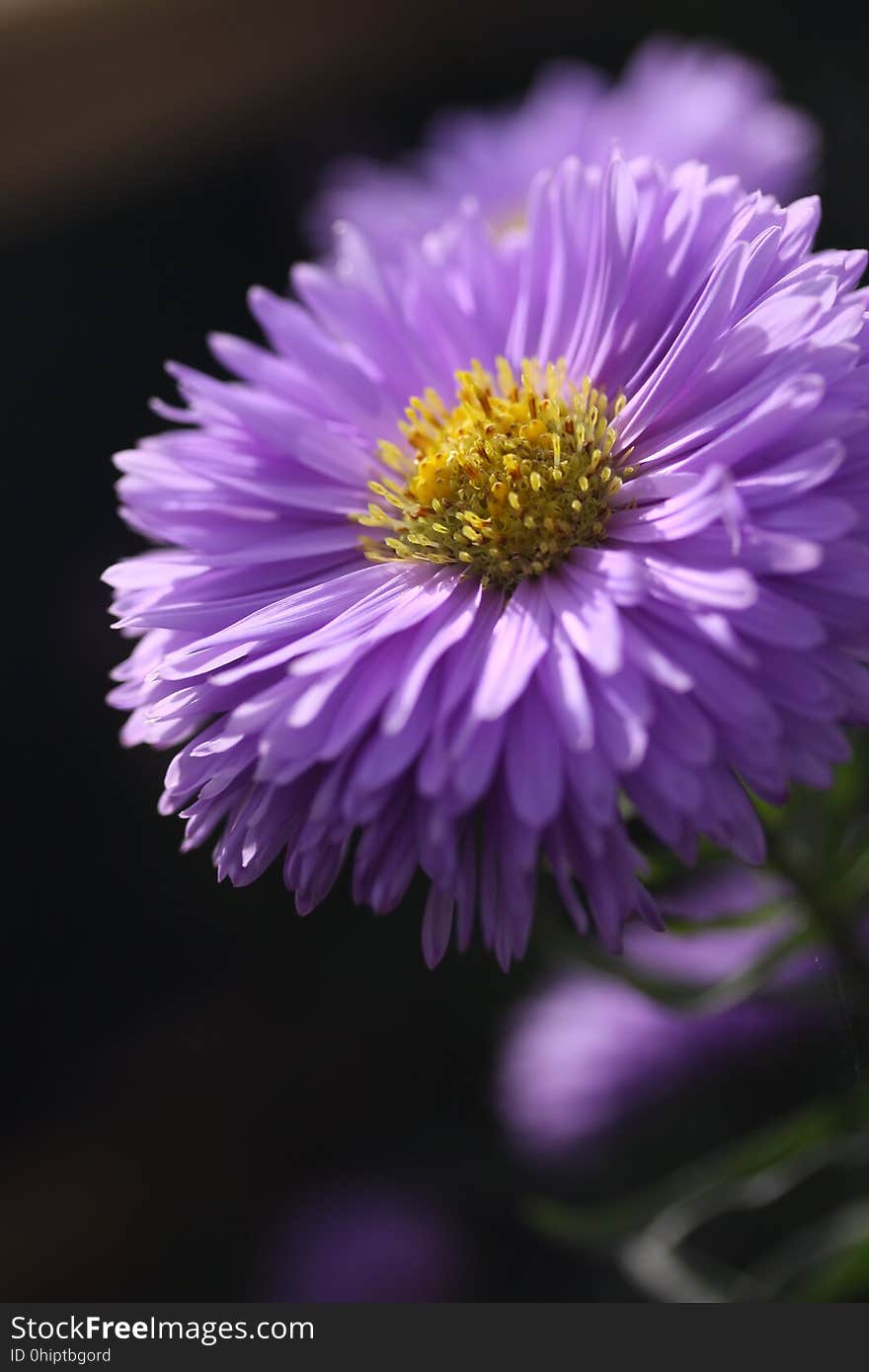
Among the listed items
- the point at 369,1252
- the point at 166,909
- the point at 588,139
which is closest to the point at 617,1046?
the point at 369,1252

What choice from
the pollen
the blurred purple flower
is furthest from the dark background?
the pollen

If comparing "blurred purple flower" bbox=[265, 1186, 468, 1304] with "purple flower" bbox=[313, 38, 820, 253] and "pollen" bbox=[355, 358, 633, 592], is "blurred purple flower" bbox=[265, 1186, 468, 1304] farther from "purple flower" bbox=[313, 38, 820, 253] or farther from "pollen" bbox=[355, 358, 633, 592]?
"purple flower" bbox=[313, 38, 820, 253]


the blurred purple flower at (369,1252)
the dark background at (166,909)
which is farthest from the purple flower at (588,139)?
the blurred purple flower at (369,1252)

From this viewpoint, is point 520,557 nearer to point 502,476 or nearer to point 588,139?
point 502,476

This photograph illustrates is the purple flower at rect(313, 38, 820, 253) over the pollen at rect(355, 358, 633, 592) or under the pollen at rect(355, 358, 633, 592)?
over

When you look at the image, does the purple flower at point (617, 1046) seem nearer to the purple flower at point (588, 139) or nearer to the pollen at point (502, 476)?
the pollen at point (502, 476)

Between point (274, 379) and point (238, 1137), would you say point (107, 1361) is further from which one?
point (238, 1137)
